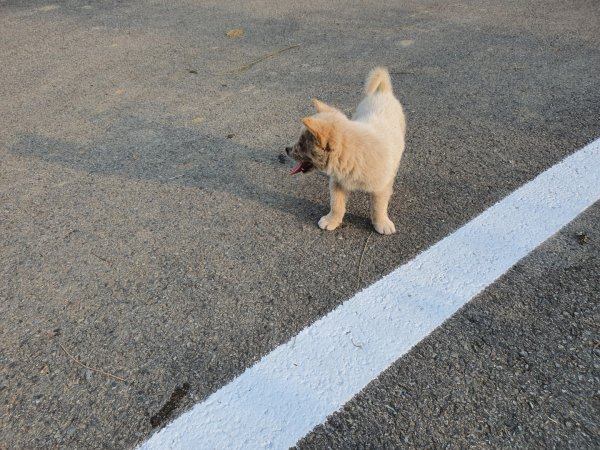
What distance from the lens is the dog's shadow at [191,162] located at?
3.20 m

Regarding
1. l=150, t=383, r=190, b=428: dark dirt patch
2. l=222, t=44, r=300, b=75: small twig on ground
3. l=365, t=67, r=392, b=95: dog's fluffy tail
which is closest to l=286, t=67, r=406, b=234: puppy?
l=365, t=67, r=392, b=95: dog's fluffy tail

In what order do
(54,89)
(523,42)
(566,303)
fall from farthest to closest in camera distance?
(523,42), (54,89), (566,303)

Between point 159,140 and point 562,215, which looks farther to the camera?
point 159,140

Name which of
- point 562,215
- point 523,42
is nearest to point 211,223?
point 562,215

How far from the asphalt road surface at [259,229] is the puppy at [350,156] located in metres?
0.19

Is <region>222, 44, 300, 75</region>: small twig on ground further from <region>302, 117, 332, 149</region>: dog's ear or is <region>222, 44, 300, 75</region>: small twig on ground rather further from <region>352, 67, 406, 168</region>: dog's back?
<region>302, 117, 332, 149</region>: dog's ear

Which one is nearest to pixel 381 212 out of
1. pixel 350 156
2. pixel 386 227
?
pixel 386 227

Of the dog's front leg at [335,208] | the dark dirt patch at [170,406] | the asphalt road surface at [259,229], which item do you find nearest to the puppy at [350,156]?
the dog's front leg at [335,208]

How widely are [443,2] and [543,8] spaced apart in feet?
4.22

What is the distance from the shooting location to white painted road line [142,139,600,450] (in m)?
1.83

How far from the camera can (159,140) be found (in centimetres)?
387

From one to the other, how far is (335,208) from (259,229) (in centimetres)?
48

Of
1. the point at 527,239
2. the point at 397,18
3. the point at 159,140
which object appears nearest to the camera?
the point at 527,239

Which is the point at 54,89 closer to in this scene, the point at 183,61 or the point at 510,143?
the point at 183,61
